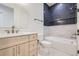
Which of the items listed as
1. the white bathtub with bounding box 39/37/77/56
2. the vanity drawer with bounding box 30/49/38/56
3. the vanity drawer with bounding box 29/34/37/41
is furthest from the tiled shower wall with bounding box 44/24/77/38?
the vanity drawer with bounding box 30/49/38/56

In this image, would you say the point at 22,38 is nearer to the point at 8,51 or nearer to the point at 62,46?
the point at 8,51

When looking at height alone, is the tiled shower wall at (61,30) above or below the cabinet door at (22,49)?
above

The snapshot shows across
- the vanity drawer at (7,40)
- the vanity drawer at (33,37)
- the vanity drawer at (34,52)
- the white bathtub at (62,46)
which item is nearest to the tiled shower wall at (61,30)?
the white bathtub at (62,46)

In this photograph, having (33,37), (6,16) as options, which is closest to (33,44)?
(33,37)

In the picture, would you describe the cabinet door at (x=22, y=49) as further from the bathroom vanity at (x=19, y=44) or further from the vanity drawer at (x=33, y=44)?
the vanity drawer at (x=33, y=44)

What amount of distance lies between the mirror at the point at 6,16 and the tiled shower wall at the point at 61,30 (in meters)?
0.66

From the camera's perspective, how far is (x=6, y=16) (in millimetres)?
2078

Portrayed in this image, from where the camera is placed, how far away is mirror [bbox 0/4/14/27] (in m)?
2.04

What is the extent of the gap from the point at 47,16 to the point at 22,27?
0.51 meters

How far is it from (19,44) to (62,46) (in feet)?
2.57

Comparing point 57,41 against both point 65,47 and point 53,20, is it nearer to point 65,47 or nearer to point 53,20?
point 65,47

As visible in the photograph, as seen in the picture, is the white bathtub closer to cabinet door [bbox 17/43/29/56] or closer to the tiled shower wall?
the tiled shower wall

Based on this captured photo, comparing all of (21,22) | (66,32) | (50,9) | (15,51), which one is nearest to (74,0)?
(50,9)

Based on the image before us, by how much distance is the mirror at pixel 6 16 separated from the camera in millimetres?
2036
